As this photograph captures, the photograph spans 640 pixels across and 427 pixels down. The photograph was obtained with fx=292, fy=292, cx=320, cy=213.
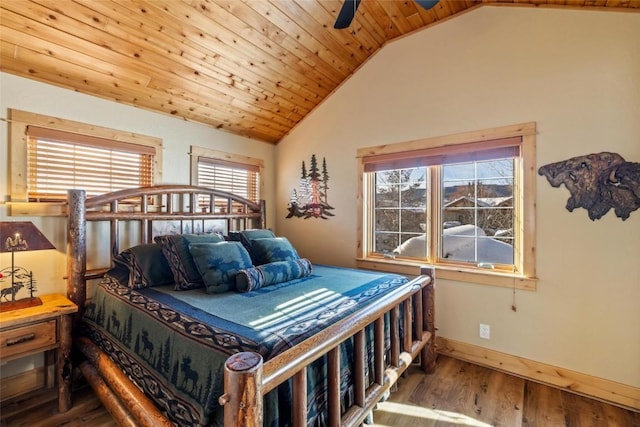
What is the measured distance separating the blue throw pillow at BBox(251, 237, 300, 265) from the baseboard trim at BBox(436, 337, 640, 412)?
66.0 inches

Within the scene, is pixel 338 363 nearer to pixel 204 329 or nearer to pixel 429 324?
pixel 204 329

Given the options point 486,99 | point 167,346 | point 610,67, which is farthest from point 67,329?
point 610,67

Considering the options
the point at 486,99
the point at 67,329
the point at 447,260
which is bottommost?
the point at 67,329

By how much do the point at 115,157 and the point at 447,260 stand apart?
326 cm

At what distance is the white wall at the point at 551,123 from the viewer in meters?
2.07

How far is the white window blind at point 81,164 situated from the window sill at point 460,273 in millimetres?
2473

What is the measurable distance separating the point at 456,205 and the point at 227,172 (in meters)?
2.62

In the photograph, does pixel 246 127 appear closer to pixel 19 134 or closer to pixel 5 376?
pixel 19 134

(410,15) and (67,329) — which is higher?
(410,15)

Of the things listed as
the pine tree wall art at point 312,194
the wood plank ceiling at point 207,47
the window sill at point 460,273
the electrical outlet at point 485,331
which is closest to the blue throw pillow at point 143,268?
the wood plank ceiling at point 207,47

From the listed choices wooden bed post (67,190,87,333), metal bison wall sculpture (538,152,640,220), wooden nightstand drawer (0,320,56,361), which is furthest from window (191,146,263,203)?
metal bison wall sculpture (538,152,640,220)

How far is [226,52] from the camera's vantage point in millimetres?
2586

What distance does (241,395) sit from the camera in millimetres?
922

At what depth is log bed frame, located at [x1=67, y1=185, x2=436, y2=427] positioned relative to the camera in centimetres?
97
